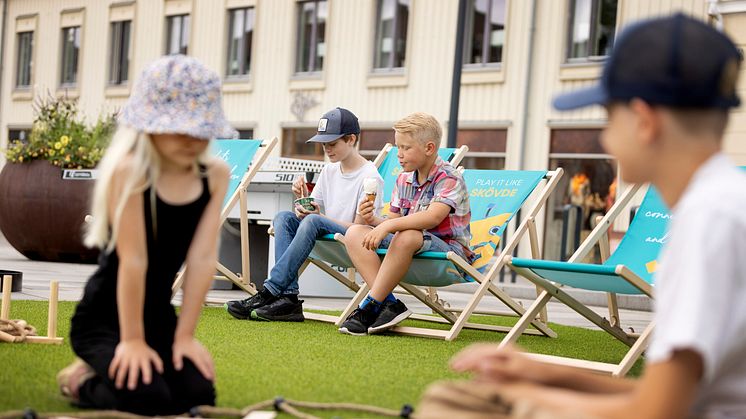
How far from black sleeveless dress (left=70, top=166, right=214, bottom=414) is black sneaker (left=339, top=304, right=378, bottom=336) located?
2729 millimetres

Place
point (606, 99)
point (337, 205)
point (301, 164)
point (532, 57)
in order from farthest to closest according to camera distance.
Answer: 1. point (532, 57)
2. point (301, 164)
3. point (337, 205)
4. point (606, 99)

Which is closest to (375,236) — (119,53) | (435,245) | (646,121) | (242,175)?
(435,245)

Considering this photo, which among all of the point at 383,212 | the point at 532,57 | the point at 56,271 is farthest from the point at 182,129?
the point at 532,57

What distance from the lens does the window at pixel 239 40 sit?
71.4 ft

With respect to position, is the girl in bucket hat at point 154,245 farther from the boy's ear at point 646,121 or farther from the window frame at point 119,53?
the window frame at point 119,53

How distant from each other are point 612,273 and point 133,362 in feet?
7.76

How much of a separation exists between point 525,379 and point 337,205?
4.79 meters

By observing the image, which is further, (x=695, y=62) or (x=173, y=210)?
(x=173, y=210)

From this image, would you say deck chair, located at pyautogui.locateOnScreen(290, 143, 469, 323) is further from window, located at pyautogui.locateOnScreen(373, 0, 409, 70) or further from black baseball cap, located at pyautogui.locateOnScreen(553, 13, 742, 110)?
window, located at pyautogui.locateOnScreen(373, 0, 409, 70)

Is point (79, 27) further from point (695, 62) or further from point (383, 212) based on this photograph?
point (695, 62)

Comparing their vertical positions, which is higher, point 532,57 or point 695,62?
point 532,57

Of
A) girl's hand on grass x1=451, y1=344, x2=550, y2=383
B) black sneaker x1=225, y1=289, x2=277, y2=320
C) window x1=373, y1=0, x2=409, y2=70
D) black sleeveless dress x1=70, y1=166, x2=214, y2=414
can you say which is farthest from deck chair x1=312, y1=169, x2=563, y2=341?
window x1=373, y1=0, x2=409, y2=70

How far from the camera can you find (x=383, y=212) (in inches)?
283

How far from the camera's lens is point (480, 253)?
6418 mm
